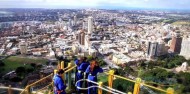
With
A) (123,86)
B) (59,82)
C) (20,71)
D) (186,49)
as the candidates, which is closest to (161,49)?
(186,49)

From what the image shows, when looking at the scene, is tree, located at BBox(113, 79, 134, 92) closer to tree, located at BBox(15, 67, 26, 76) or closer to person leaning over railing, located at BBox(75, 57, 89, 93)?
person leaning over railing, located at BBox(75, 57, 89, 93)

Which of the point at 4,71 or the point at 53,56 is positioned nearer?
the point at 4,71

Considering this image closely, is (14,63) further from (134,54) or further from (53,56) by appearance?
(134,54)

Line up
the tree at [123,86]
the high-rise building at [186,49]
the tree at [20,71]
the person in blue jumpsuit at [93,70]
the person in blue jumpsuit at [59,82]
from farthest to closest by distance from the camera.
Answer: the high-rise building at [186,49]
the tree at [20,71]
the tree at [123,86]
the person in blue jumpsuit at [93,70]
the person in blue jumpsuit at [59,82]

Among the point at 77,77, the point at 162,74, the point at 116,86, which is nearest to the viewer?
the point at 77,77

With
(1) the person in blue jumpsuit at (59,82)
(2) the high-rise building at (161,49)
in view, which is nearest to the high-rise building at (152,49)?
(2) the high-rise building at (161,49)

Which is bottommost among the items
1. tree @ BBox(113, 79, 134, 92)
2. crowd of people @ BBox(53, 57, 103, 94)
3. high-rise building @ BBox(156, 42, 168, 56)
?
high-rise building @ BBox(156, 42, 168, 56)

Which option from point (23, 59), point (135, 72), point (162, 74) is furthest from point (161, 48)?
point (23, 59)

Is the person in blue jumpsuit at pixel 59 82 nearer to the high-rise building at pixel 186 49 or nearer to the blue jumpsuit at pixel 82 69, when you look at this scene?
the blue jumpsuit at pixel 82 69

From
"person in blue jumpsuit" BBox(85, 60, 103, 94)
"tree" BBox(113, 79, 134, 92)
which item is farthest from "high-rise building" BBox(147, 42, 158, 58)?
"person in blue jumpsuit" BBox(85, 60, 103, 94)

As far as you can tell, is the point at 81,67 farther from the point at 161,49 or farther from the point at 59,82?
the point at 161,49

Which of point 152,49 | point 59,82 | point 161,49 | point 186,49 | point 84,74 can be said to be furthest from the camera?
point 161,49
